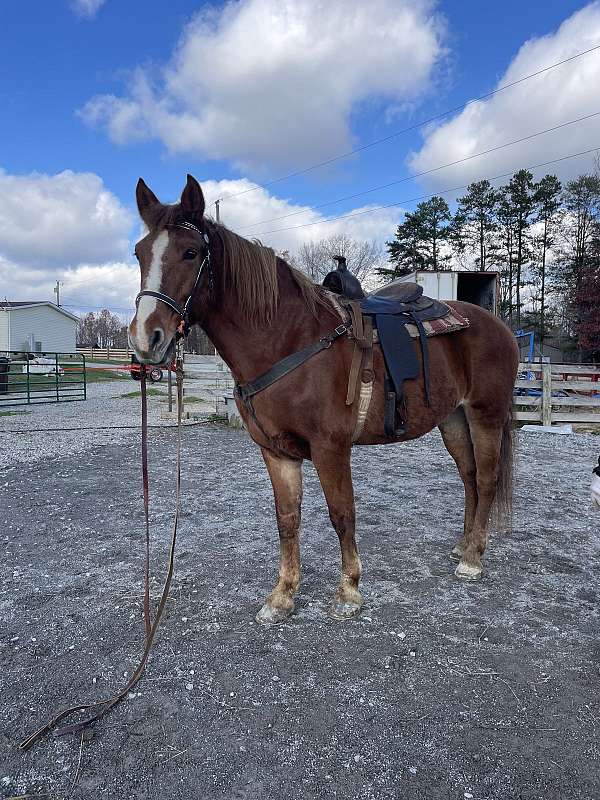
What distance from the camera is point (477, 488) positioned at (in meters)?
3.51

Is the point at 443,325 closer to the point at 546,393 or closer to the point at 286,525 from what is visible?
the point at 286,525

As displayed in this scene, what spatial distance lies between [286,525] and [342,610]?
602 millimetres

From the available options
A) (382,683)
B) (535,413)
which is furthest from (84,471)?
(535,413)

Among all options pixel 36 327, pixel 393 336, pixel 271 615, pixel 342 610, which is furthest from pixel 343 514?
pixel 36 327

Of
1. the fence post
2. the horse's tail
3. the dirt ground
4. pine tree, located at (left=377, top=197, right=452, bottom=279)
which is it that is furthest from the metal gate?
pine tree, located at (left=377, top=197, right=452, bottom=279)

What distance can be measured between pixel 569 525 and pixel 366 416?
2.85 m

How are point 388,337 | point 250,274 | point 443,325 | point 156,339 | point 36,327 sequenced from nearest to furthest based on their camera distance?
point 156,339, point 250,274, point 388,337, point 443,325, point 36,327

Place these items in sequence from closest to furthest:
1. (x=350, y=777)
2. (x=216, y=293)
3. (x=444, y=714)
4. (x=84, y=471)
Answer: (x=350, y=777)
(x=444, y=714)
(x=216, y=293)
(x=84, y=471)

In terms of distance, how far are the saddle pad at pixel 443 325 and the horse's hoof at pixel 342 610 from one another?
1.74m

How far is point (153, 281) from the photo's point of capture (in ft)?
7.10

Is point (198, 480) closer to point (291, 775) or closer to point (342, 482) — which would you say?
point (342, 482)

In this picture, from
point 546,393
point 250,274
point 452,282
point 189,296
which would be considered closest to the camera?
point 189,296

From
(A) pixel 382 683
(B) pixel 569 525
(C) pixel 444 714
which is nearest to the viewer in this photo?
(C) pixel 444 714

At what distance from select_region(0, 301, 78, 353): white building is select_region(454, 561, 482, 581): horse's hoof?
1200 inches
